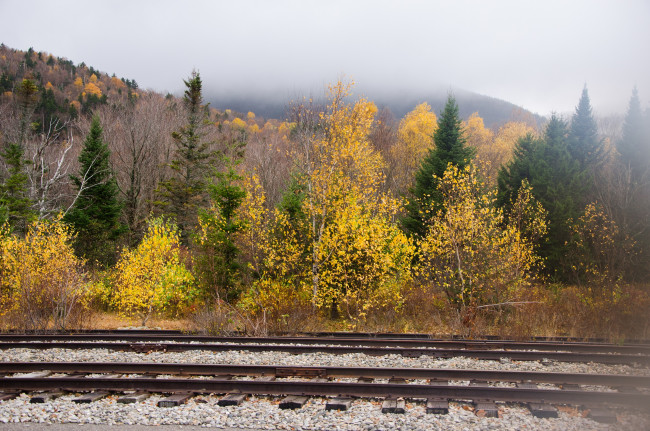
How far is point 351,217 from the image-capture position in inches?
599

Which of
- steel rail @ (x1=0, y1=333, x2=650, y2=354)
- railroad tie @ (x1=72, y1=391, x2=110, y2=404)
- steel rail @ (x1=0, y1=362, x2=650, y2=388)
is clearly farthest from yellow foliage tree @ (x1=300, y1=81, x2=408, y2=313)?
railroad tie @ (x1=72, y1=391, x2=110, y2=404)

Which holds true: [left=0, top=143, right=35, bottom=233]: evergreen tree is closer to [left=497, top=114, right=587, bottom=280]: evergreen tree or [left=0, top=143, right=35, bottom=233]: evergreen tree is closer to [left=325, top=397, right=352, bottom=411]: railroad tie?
[left=325, top=397, right=352, bottom=411]: railroad tie

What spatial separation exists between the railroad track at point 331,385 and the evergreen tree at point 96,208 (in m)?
18.2

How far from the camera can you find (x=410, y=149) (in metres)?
41.1

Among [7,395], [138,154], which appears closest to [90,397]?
[7,395]

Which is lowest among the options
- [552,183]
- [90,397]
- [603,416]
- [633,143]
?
[90,397]

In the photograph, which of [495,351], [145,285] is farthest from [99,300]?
[495,351]

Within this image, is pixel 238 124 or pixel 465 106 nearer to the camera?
pixel 238 124

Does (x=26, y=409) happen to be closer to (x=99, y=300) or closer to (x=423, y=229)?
(x=99, y=300)

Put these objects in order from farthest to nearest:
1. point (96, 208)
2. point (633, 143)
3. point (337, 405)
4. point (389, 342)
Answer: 1. point (96, 208)
2. point (633, 143)
3. point (389, 342)
4. point (337, 405)

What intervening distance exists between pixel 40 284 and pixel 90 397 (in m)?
9.18

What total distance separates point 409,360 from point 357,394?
2.46 meters

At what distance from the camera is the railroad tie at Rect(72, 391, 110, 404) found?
6574mm

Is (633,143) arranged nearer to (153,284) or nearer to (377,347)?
(377,347)
